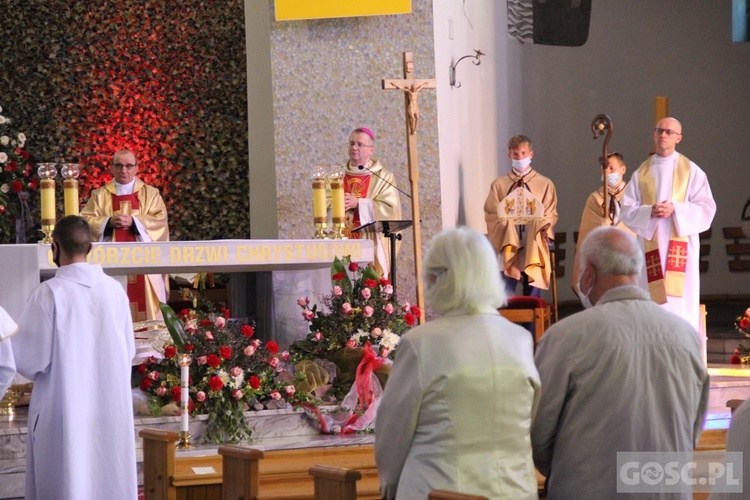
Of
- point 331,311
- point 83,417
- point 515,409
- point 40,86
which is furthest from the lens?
point 40,86

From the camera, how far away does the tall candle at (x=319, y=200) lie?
7902mm

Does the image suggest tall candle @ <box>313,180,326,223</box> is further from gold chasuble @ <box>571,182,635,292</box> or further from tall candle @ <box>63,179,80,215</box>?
gold chasuble @ <box>571,182,635,292</box>

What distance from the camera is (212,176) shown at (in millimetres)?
11234

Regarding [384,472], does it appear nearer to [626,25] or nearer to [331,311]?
[331,311]

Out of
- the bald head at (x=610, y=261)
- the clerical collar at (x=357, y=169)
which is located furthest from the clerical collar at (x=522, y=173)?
the bald head at (x=610, y=261)

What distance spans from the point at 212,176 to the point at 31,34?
2.24 metres

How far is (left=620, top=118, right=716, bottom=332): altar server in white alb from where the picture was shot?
9.10 m

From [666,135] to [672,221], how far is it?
2.31ft

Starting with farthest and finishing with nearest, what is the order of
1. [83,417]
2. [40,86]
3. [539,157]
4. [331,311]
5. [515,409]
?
[539,157], [40,86], [331,311], [83,417], [515,409]

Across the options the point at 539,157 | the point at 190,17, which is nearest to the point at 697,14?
the point at 539,157

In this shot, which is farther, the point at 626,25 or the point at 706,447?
the point at 626,25

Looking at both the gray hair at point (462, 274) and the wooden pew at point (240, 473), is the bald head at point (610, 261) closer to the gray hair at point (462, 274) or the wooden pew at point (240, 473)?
the gray hair at point (462, 274)

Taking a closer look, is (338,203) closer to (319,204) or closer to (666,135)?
(319,204)

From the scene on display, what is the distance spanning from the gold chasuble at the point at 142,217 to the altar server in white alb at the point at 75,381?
404 centimetres
